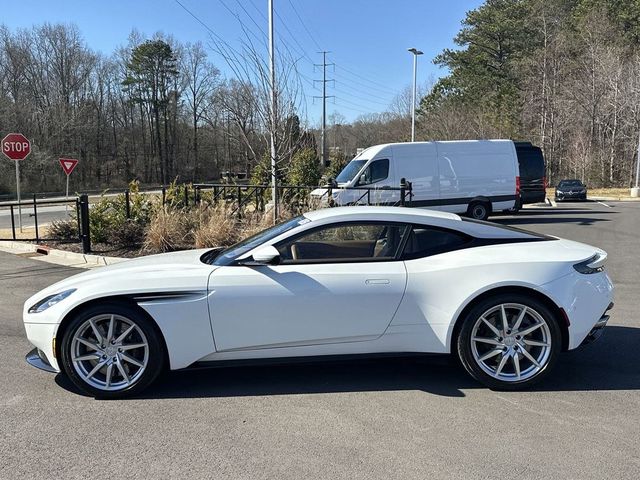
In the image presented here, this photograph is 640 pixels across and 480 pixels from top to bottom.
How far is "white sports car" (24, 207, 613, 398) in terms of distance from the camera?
366 cm

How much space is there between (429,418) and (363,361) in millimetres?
659

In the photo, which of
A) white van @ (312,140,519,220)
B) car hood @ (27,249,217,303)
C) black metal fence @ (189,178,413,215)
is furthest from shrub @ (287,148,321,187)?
car hood @ (27,249,217,303)

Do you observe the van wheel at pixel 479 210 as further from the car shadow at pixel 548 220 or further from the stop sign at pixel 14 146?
the stop sign at pixel 14 146

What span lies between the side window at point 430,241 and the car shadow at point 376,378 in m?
0.80

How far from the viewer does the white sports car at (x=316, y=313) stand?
3.66 metres

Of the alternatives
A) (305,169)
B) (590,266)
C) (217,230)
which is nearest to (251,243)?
(590,266)

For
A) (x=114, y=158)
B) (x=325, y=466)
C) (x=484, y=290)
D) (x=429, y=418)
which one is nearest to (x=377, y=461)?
(x=325, y=466)

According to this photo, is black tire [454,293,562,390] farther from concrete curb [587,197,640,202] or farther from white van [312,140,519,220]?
concrete curb [587,197,640,202]

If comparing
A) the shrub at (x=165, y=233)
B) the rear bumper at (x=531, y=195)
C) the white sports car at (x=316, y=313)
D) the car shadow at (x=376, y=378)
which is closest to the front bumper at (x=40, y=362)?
the white sports car at (x=316, y=313)

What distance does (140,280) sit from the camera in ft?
12.2

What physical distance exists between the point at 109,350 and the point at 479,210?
14.6 m

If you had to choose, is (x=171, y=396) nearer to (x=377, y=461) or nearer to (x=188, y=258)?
(x=188, y=258)

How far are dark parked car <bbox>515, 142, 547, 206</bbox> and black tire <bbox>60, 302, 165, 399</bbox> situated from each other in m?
17.4

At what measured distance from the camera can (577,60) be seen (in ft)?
138
